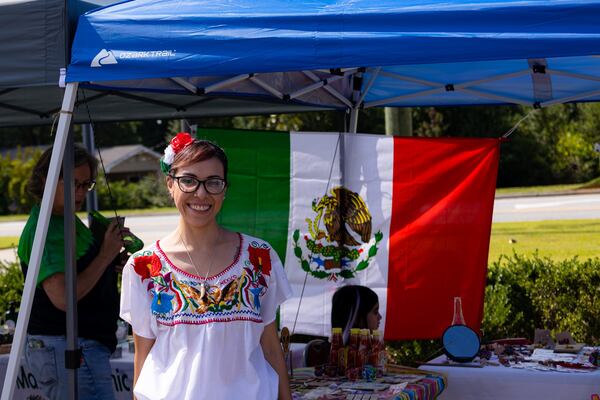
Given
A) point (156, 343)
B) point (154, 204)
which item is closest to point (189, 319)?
point (156, 343)

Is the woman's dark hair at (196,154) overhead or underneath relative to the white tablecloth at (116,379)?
overhead

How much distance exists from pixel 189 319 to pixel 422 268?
287 centimetres

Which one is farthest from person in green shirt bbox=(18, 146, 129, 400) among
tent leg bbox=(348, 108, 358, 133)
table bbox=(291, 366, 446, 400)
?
tent leg bbox=(348, 108, 358, 133)

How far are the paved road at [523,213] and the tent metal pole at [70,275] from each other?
13.6m

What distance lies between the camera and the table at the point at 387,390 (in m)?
3.42

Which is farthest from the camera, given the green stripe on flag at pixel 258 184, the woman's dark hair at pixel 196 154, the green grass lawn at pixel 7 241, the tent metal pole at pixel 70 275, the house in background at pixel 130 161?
the house in background at pixel 130 161

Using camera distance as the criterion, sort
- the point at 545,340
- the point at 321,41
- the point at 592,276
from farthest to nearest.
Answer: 1. the point at 592,276
2. the point at 545,340
3. the point at 321,41

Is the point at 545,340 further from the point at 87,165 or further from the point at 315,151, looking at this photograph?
the point at 87,165

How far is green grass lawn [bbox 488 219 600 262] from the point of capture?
12470mm

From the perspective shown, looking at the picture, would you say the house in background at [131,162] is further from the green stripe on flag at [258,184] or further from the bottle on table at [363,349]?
the bottle on table at [363,349]

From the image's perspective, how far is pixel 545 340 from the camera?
15.0 ft

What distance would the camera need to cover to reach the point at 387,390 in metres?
3.49

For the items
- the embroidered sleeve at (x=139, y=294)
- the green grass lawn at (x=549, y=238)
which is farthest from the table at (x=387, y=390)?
the green grass lawn at (x=549, y=238)

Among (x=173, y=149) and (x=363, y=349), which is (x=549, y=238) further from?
(x=173, y=149)
